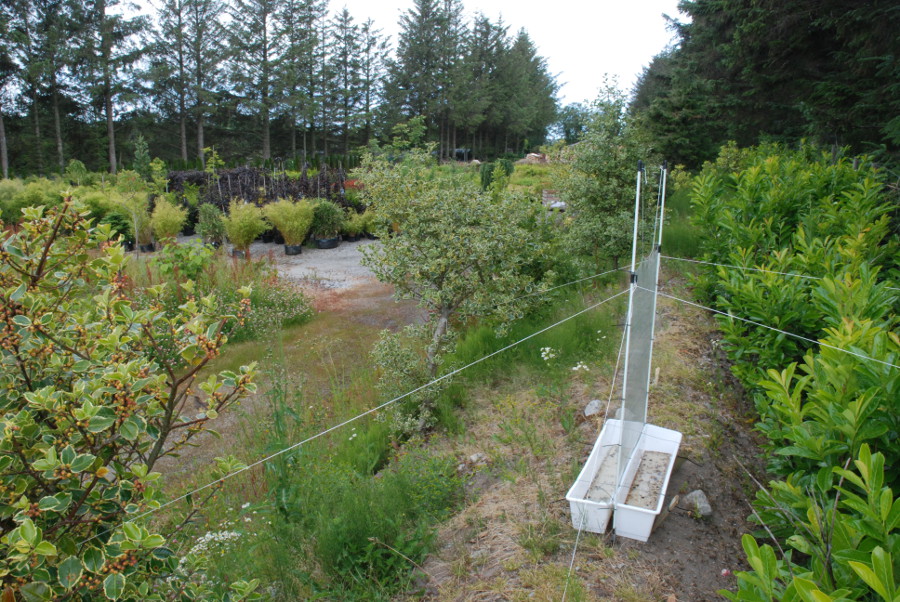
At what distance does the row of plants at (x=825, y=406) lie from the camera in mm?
1346

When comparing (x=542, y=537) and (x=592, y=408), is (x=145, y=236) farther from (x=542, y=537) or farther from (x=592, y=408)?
(x=542, y=537)

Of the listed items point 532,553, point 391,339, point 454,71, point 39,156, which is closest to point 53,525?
point 532,553

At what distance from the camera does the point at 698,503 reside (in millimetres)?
2795

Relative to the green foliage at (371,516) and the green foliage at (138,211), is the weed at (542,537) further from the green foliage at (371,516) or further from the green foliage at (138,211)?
the green foliage at (138,211)

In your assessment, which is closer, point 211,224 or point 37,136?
point 211,224

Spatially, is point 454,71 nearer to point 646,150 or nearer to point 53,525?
point 646,150

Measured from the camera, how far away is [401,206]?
4348 millimetres

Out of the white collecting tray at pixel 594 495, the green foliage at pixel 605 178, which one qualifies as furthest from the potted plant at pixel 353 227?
the white collecting tray at pixel 594 495

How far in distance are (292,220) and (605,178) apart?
7226 millimetres

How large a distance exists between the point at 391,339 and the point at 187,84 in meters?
33.8

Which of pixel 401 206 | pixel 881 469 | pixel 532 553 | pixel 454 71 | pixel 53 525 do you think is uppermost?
pixel 454 71

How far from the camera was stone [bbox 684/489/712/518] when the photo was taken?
276 cm

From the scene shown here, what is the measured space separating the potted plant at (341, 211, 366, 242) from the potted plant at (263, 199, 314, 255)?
43.4 inches

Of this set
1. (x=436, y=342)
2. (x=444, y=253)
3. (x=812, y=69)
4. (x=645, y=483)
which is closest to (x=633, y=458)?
(x=645, y=483)
